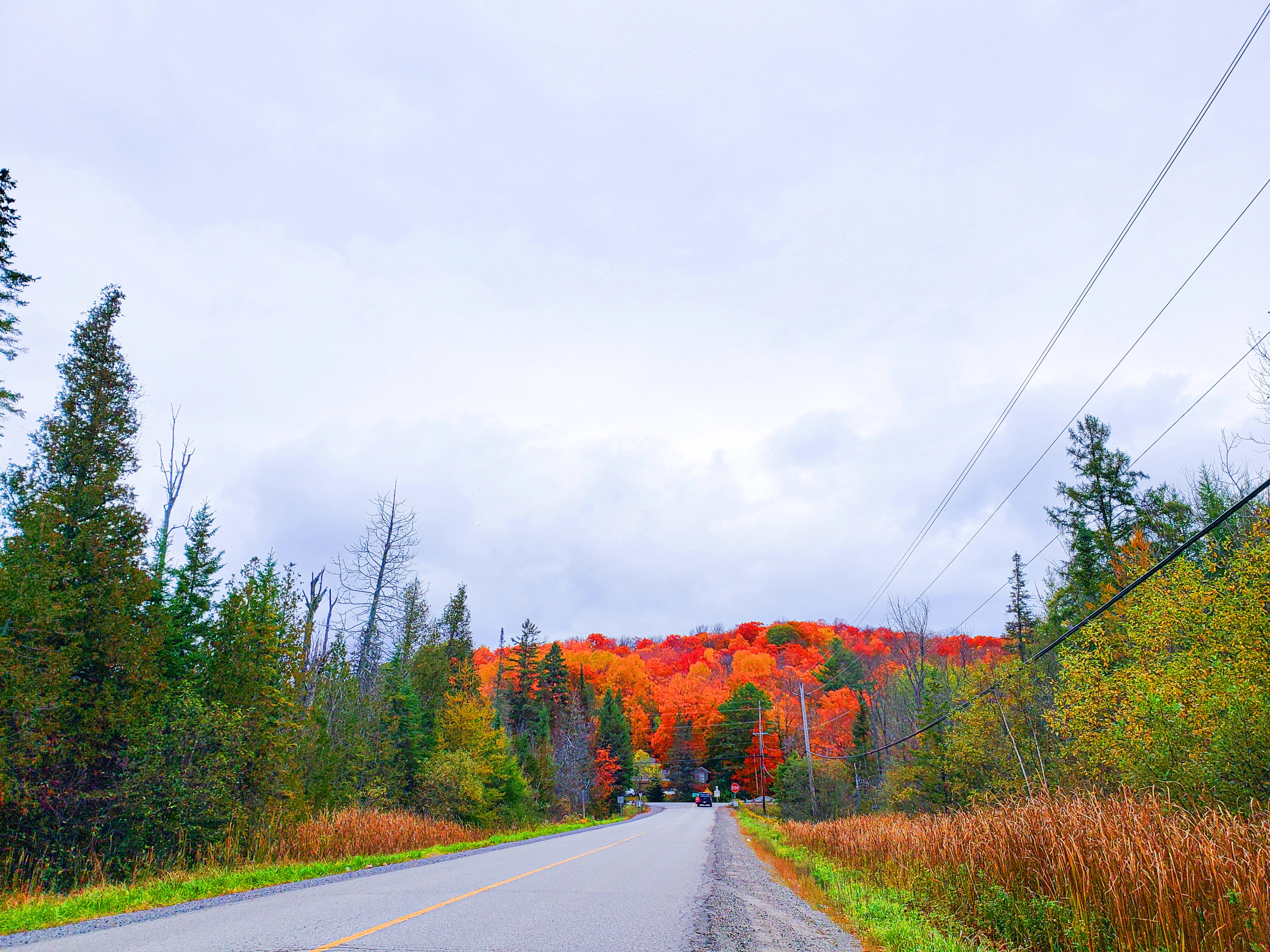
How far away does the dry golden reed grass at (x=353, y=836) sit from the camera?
15102 mm

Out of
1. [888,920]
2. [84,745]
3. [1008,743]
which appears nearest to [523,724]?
[1008,743]

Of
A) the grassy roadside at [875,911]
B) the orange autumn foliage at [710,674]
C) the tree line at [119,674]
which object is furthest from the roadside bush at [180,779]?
the orange autumn foliage at [710,674]

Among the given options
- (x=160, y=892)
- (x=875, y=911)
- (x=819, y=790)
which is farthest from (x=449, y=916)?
(x=819, y=790)

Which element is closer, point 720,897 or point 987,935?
point 987,935

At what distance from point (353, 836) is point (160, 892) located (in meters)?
7.27

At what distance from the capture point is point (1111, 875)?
6.79 metres

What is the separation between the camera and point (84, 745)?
13.7 metres

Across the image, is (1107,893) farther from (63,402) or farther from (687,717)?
(687,717)

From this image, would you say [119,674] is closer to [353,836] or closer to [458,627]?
[353,836]

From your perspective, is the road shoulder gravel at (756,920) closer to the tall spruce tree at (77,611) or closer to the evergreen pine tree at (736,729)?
the tall spruce tree at (77,611)

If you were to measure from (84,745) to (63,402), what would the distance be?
8199mm

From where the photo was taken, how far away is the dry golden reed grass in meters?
15.1

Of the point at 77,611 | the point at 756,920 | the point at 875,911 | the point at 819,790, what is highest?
the point at 77,611

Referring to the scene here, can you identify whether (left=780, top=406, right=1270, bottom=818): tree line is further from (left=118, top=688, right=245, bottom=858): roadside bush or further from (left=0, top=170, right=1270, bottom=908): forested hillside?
(left=118, top=688, right=245, bottom=858): roadside bush
